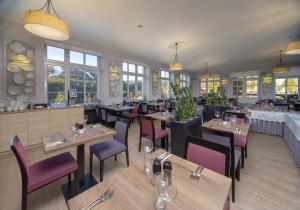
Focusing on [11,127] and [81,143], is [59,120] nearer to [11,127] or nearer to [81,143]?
[11,127]

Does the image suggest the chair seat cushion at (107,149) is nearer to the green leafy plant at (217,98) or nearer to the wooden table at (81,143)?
the wooden table at (81,143)

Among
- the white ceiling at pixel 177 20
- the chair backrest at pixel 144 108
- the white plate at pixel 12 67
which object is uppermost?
the white ceiling at pixel 177 20

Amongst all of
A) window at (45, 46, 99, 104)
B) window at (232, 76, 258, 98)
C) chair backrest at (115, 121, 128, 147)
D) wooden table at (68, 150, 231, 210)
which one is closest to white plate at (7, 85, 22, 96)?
window at (45, 46, 99, 104)

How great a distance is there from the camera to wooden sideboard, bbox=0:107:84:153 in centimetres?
317

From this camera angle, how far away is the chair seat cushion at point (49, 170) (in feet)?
5.06

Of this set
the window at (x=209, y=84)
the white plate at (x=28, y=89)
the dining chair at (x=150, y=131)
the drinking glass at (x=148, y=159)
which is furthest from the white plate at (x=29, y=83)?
the window at (x=209, y=84)

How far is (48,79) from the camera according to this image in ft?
15.7

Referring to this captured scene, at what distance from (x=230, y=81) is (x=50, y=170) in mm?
13419

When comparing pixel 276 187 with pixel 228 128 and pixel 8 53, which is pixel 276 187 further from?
pixel 8 53

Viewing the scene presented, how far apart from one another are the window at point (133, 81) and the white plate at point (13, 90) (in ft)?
14.0

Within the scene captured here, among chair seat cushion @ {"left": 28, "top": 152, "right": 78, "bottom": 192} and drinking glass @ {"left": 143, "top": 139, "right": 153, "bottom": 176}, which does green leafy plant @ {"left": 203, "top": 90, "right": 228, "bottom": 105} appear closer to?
drinking glass @ {"left": 143, "top": 139, "right": 153, "bottom": 176}

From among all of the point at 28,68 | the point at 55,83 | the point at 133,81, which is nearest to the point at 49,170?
the point at 28,68

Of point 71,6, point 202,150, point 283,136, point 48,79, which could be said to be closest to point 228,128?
point 202,150

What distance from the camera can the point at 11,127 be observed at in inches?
127
